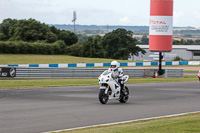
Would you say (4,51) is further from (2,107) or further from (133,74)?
(2,107)

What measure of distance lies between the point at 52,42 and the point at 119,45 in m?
21.1

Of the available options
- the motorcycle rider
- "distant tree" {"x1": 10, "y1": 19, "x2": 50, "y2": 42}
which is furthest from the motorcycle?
"distant tree" {"x1": 10, "y1": 19, "x2": 50, "y2": 42}

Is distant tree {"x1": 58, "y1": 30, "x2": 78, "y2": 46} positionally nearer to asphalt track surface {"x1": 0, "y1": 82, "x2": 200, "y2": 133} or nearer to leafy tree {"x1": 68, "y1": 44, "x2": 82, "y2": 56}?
leafy tree {"x1": 68, "y1": 44, "x2": 82, "y2": 56}

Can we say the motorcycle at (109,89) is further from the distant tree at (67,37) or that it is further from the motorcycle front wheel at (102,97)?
the distant tree at (67,37)

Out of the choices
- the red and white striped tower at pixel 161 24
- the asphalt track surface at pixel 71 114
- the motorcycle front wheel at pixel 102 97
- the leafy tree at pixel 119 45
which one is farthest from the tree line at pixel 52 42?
the asphalt track surface at pixel 71 114

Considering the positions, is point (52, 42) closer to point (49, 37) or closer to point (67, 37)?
point (49, 37)

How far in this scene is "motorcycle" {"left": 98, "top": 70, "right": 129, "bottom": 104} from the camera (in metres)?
15.1

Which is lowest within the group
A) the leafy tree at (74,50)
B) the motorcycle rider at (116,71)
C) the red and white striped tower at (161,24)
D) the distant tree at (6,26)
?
the motorcycle rider at (116,71)

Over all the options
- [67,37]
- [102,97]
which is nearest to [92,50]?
[67,37]

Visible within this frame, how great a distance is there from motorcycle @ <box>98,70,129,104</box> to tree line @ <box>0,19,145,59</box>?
4692cm

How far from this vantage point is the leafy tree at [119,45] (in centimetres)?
9751

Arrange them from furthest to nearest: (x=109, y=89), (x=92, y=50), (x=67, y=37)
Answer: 1. (x=67, y=37)
2. (x=92, y=50)
3. (x=109, y=89)

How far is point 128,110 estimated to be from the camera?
13.5m

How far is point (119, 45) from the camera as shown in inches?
3898
